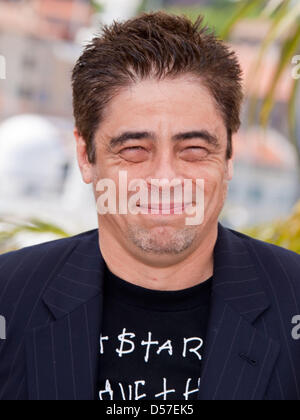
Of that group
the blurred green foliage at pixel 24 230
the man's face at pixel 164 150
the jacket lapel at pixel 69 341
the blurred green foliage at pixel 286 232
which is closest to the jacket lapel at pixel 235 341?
the man's face at pixel 164 150

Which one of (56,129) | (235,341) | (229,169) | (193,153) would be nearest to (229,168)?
(229,169)

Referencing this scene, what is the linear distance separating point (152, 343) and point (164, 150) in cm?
47

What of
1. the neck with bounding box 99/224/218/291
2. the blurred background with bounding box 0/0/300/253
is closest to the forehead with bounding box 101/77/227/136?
the neck with bounding box 99/224/218/291

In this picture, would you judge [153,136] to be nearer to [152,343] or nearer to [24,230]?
[152,343]

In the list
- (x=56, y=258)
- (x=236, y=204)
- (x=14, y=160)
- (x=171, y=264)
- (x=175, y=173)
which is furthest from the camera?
A: (x=236, y=204)

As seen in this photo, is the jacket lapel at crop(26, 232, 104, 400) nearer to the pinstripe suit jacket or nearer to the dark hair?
the pinstripe suit jacket

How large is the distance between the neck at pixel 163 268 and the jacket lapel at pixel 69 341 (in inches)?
2.4

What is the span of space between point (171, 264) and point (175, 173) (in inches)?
9.8

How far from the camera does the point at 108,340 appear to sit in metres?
1.54

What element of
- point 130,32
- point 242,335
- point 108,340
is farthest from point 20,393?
point 130,32

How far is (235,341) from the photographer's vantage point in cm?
151

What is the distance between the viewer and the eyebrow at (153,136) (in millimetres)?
1455

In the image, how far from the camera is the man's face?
4.77 ft
